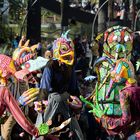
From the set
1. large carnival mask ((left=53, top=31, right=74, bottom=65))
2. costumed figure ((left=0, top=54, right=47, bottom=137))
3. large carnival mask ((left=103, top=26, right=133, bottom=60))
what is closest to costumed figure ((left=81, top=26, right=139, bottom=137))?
large carnival mask ((left=103, top=26, right=133, bottom=60))

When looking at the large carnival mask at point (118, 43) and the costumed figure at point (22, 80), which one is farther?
the large carnival mask at point (118, 43)

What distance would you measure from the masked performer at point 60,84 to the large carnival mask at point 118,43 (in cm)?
141

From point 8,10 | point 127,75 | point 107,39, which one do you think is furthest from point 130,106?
point 8,10

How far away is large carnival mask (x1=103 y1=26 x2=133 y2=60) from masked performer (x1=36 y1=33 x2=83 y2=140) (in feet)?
4.63

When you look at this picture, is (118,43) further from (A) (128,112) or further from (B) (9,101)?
(B) (9,101)

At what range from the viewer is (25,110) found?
7867mm

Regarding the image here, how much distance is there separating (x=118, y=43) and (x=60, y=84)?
1930mm

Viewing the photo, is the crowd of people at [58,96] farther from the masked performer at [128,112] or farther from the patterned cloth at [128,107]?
the patterned cloth at [128,107]

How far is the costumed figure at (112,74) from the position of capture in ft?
24.6

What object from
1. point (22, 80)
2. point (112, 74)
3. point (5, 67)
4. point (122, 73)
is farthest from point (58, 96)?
point (5, 67)

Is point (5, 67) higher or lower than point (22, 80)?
higher

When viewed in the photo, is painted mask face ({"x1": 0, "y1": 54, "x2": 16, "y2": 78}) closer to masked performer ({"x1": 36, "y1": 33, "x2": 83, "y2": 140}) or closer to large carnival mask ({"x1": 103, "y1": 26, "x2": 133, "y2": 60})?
masked performer ({"x1": 36, "y1": 33, "x2": 83, "y2": 140})

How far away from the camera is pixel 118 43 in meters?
9.28

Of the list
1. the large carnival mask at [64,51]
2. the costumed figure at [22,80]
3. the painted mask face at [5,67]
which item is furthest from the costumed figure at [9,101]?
the large carnival mask at [64,51]
